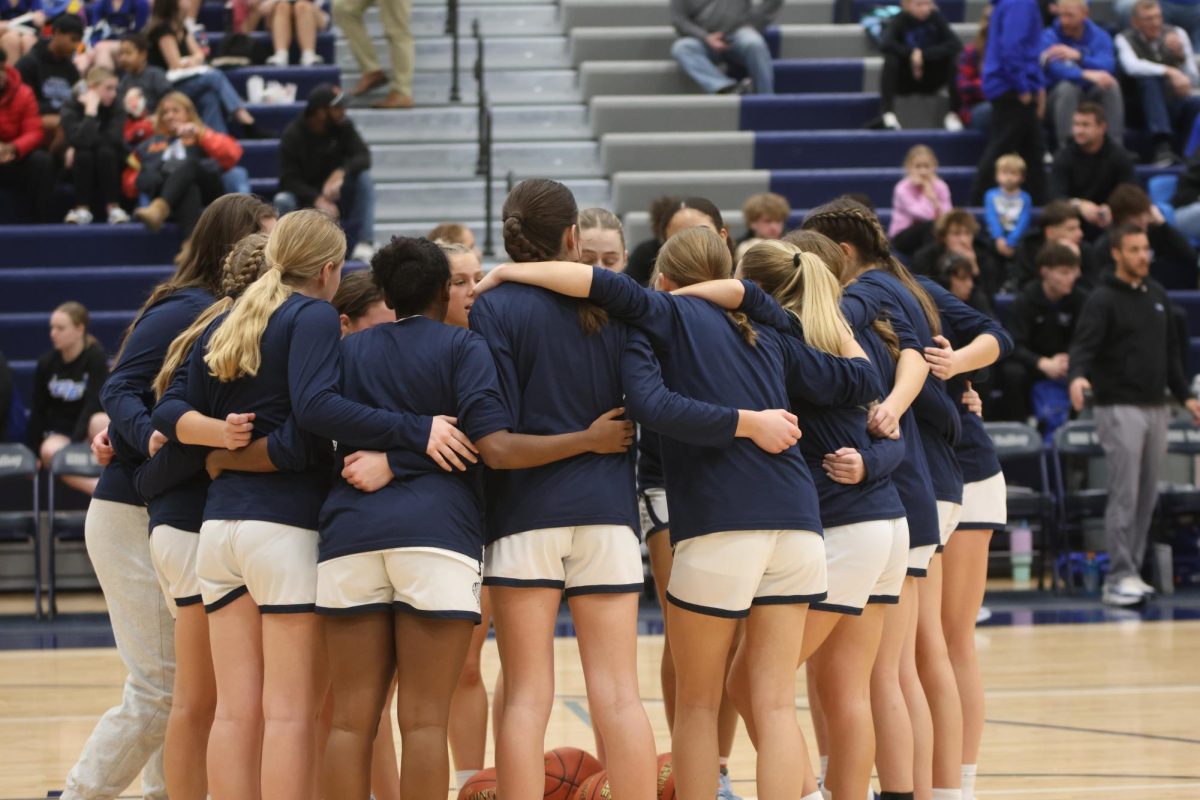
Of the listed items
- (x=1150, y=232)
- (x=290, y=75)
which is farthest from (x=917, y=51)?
(x=290, y=75)

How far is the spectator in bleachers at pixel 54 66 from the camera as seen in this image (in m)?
11.8

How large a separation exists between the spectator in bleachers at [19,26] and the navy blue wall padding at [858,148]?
5.51m

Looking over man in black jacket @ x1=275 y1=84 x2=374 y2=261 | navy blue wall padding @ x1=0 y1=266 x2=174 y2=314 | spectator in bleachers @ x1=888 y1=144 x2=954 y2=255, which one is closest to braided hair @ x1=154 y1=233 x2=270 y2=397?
man in black jacket @ x1=275 y1=84 x2=374 y2=261

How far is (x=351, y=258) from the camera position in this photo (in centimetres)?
1088

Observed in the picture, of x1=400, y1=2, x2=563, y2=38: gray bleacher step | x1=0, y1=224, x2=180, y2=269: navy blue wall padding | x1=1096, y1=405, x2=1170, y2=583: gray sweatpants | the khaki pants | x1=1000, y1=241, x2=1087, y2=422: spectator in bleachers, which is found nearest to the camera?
x1=1096, y1=405, x2=1170, y2=583: gray sweatpants

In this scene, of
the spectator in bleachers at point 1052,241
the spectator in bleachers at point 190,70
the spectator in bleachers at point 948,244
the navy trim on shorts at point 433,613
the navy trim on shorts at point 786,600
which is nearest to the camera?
the navy trim on shorts at point 433,613

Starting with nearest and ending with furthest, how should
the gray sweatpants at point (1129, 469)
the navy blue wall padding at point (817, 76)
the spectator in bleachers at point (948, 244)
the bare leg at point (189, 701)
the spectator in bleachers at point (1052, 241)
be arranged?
the bare leg at point (189, 701) → the gray sweatpants at point (1129, 469) → the spectator in bleachers at point (948, 244) → the spectator in bleachers at point (1052, 241) → the navy blue wall padding at point (817, 76)

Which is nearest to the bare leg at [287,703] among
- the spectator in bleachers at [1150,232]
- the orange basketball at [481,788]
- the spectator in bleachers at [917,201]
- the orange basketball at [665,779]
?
the orange basketball at [481,788]

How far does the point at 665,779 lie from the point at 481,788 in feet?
1.72

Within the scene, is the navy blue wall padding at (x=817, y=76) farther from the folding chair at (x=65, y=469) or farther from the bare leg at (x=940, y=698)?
the bare leg at (x=940, y=698)

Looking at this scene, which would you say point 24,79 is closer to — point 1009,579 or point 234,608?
point 1009,579

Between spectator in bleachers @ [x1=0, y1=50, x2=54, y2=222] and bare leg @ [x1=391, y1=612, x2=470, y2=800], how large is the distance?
333 inches

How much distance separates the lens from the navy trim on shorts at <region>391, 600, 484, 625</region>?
3.87 m

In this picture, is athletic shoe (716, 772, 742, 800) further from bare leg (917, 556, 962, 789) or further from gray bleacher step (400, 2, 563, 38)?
gray bleacher step (400, 2, 563, 38)
